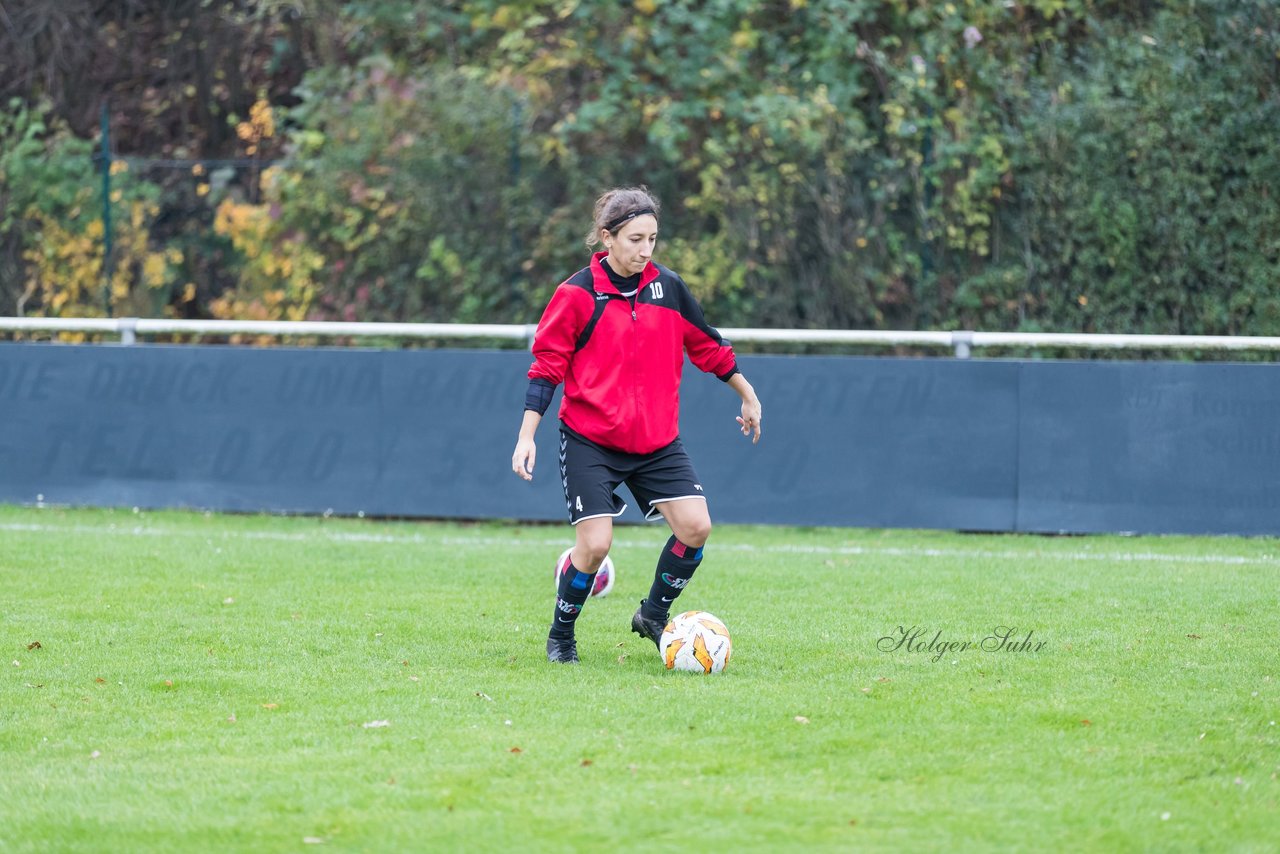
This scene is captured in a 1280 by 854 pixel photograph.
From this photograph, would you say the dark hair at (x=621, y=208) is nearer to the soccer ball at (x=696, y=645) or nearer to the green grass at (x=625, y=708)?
the soccer ball at (x=696, y=645)

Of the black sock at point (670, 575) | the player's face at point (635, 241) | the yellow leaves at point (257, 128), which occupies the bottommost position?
the black sock at point (670, 575)

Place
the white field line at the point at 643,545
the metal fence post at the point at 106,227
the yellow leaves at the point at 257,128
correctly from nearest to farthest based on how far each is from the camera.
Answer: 1. the white field line at the point at 643,545
2. the metal fence post at the point at 106,227
3. the yellow leaves at the point at 257,128

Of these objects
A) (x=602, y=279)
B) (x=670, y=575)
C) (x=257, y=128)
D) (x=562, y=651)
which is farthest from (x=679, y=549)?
(x=257, y=128)

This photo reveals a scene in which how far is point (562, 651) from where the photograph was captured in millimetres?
6562

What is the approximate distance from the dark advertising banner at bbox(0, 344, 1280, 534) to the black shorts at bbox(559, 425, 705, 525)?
13.3 ft

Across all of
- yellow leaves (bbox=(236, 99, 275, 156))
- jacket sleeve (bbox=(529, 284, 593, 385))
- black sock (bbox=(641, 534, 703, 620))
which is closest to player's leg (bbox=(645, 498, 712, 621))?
black sock (bbox=(641, 534, 703, 620))

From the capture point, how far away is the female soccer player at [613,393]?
639 cm

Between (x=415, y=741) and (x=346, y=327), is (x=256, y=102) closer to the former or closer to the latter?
(x=346, y=327)

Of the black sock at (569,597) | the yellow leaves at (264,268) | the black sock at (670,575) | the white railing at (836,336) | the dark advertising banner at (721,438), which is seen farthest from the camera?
the yellow leaves at (264,268)

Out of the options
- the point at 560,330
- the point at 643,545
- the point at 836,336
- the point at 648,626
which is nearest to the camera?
the point at 560,330
